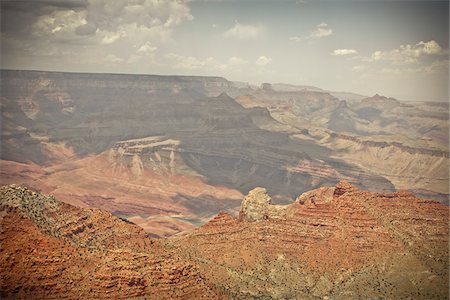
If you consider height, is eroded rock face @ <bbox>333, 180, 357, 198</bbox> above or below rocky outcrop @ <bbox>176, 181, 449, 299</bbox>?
above

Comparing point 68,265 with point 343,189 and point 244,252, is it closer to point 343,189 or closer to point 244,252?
point 244,252

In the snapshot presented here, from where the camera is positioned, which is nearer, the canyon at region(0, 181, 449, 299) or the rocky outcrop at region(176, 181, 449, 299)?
the canyon at region(0, 181, 449, 299)

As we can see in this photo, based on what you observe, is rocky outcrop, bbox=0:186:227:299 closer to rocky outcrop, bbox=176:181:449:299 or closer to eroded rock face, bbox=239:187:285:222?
rocky outcrop, bbox=176:181:449:299

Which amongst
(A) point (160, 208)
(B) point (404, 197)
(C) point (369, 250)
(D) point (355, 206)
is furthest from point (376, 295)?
(A) point (160, 208)

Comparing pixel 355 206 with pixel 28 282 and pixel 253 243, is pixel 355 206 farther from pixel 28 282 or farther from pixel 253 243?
pixel 28 282

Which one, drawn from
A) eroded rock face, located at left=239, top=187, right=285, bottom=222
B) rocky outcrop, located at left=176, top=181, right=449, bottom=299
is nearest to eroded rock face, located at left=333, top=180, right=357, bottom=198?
rocky outcrop, located at left=176, top=181, right=449, bottom=299

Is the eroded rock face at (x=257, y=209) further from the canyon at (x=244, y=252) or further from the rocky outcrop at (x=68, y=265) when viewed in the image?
the rocky outcrop at (x=68, y=265)

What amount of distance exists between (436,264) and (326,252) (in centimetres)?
1528

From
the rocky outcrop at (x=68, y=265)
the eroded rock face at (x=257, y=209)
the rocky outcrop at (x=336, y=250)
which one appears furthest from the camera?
the eroded rock face at (x=257, y=209)

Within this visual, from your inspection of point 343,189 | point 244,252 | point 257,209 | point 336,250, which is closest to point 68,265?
point 244,252

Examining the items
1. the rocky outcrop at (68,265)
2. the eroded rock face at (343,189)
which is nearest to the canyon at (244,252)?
the rocky outcrop at (68,265)

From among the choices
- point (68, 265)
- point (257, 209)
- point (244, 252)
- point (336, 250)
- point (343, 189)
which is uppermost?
point (343, 189)

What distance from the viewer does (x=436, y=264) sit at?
244 ft

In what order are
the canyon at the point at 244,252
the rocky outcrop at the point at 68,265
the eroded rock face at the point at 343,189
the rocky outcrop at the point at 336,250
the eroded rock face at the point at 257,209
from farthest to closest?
the eroded rock face at the point at 257,209 → the eroded rock face at the point at 343,189 → the rocky outcrop at the point at 336,250 → the canyon at the point at 244,252 → the rocky outcrop at the point at 68,265
